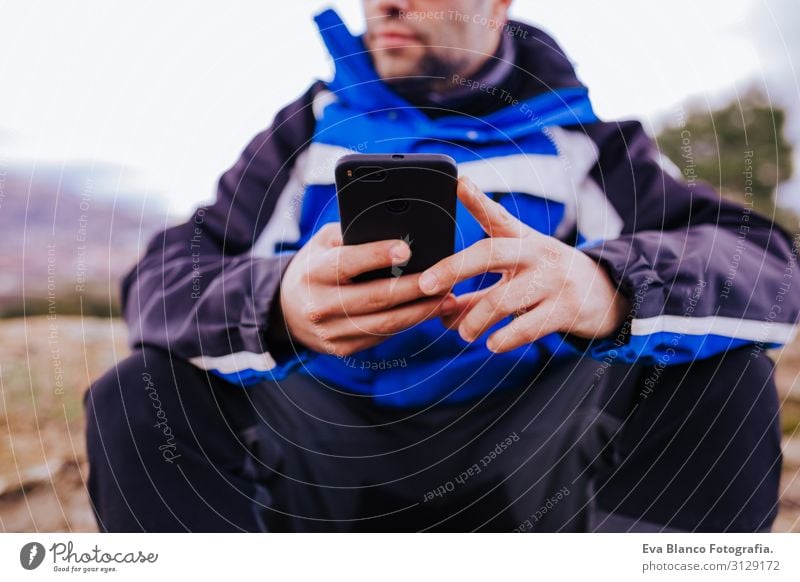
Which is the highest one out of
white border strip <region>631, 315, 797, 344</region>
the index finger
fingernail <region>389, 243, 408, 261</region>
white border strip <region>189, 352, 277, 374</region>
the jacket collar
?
the jacket collar

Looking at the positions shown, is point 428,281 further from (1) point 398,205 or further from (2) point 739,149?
(2) point 739,149

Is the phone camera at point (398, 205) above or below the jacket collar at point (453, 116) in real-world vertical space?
below

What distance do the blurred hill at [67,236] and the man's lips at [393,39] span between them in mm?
280

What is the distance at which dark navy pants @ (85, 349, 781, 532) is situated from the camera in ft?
2.24

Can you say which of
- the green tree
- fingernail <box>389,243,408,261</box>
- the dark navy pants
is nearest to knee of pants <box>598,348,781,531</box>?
the dark navy pants

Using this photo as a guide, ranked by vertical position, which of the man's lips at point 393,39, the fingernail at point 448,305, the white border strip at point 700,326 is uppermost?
the man's lips at point 393,39

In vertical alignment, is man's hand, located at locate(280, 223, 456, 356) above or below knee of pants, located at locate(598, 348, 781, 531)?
above

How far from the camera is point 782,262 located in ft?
2.27

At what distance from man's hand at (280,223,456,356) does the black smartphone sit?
1cm

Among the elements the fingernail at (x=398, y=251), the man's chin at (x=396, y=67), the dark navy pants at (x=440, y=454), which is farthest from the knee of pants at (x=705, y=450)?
the man's chin at (x=396, y=67)

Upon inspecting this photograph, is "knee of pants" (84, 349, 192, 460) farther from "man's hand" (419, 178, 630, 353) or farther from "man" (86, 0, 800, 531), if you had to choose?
"man's hand" (419, 178, 630, 353)

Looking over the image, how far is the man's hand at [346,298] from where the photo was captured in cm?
65

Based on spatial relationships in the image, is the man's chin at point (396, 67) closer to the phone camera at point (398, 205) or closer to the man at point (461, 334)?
the man at point (461, 334)

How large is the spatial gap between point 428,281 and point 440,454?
0.18 metres
